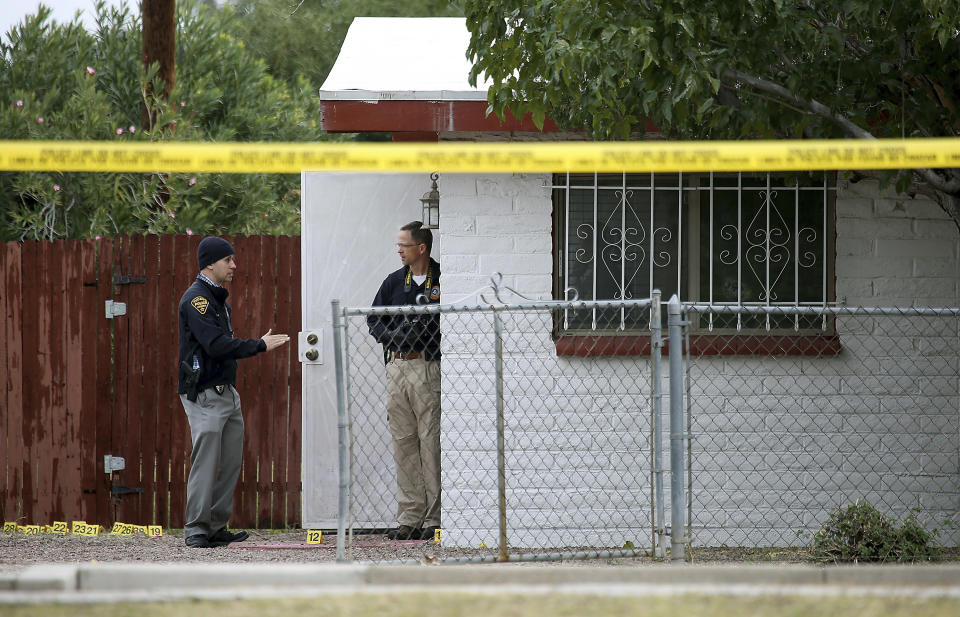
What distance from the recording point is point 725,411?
6.61 m

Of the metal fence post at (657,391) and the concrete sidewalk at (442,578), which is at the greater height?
the metal fence post at (657,391)

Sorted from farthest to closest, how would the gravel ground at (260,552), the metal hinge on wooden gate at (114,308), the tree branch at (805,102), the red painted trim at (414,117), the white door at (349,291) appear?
1. the metal hinge on wooden gate at (114,308)
2. the white door at (349,291)
3. the red painted trim at (414,117)
4. the gravel ground at (260,552)
5. the tree branch at (805,102)

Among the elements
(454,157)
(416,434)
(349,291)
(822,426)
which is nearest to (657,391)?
(822,426)

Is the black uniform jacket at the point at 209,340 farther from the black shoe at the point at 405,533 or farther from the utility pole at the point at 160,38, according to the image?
the utility pole at the point at 160,38

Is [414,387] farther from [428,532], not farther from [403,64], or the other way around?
[403,64]

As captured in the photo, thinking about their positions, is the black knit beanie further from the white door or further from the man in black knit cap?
the white door

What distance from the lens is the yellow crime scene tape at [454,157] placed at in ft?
15.4

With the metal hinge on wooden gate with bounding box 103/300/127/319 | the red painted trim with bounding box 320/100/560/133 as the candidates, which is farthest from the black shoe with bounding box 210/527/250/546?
the red painted trim with bounding box 320/100/560/133

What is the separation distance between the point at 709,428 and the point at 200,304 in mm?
3279

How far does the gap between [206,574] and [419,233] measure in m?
3.52

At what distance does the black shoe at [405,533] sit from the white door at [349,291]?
334mm

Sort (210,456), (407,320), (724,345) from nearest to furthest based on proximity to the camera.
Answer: (724,345) → (210,456) → (407,320)

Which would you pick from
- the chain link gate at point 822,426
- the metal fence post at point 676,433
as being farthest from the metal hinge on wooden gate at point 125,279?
the metal fence post at point 676,433

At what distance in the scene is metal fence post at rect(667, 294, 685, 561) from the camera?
542 centimetres
